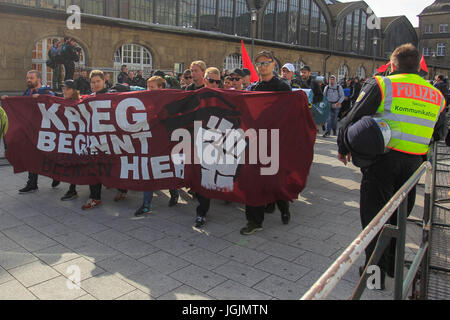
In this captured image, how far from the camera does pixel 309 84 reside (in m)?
9.38

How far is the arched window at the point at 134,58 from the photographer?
74.3 feet

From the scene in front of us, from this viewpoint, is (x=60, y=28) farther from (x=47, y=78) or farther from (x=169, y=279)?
(x=169, y=279)

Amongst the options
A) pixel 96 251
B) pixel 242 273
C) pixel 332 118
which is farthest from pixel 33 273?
pixel 332 118

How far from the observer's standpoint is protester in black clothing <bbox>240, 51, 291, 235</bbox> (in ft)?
15.3

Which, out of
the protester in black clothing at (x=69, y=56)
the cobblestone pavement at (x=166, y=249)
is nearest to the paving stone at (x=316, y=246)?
the cobblestone pavement at (x=166, y=249)

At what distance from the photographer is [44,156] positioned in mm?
5973

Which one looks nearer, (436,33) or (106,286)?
(106,286)

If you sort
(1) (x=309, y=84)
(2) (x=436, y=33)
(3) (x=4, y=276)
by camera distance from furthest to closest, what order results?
(2) (x=436, y=33)
(1) (x=309, y=84)
(3) (x=4, y=276)

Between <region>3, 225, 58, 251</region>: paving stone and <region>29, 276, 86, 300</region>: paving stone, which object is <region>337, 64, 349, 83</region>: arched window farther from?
<region>29, 276, 86, 300</region>: paving stone

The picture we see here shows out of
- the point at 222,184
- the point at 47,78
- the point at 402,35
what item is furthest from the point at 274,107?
the point at 402,35

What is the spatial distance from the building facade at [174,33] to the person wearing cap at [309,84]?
836cm

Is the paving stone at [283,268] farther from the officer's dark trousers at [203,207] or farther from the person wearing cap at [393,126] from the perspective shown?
the officer's dark trousers at [203,207]

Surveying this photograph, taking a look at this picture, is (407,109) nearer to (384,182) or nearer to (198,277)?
(384,182)

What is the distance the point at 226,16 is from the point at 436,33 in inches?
2267
